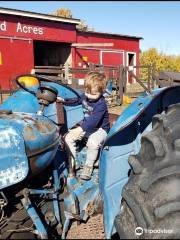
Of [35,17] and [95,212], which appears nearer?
[95,212]

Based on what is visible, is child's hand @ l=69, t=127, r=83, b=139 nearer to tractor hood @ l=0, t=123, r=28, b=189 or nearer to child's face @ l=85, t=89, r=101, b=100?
child's face @ l=85, t=89, r=101, b=100

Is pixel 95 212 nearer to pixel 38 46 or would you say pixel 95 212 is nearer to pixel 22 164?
pixel 22 164

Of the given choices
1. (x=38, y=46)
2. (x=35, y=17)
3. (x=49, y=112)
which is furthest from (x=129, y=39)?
(x=49, y=112)

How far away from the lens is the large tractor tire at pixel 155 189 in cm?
175

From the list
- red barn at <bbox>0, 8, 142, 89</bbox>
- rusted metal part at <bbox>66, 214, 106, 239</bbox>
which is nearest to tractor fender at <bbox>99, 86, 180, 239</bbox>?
rusted metal part at <bbox>66, 214, 106, 239</bbox>

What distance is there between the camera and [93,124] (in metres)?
2.55

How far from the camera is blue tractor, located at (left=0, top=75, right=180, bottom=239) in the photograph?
1833mm

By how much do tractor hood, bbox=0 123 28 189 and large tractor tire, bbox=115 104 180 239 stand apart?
601 mm

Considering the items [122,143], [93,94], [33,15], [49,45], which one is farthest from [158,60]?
[122,143]

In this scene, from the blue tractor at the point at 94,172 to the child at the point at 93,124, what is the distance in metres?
0.11

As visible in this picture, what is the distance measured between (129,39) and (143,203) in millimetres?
23800

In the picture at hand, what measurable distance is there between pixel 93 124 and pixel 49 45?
2007cm

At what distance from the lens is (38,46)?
877 inches

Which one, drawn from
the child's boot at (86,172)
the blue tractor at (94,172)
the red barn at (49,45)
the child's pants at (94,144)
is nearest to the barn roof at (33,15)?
the red barn at (49,45)
